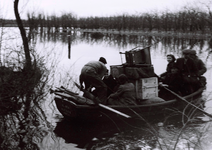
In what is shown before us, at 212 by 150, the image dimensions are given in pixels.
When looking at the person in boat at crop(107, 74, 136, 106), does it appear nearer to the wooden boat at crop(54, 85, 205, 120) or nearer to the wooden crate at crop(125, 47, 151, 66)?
the wooden boat at crop(54, 85, 205, 120)

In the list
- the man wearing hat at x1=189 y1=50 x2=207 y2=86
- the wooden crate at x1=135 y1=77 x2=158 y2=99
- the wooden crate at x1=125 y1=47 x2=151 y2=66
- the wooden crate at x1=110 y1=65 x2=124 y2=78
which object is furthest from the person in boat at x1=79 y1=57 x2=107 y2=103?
the man wearing hat at x1=189 y1=50 x2=207 y2=86

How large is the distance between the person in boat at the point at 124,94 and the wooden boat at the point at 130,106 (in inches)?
8.9

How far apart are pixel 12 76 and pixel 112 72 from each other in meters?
2.85

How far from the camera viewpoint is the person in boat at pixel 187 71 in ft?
36.4

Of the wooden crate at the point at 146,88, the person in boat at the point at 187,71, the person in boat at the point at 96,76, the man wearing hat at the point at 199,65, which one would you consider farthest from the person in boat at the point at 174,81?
the person in boat at the point at 96,76

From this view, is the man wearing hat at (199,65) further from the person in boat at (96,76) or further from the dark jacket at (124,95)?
the person in boat at (96,76)

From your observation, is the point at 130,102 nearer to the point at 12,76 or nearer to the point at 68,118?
the point at 68,118

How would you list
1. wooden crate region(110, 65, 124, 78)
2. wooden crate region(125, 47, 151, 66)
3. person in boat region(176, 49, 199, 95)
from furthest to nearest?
1. person in boat region(176, 49, 199, 95)
2. wooden crate region(125, 47, 151, 66)
3. wooden crate region(110, 65, 124, 78)

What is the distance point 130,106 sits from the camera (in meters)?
8.41

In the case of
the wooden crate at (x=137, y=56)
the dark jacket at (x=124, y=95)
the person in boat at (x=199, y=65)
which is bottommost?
the dark jacket at (x=124, y=95)

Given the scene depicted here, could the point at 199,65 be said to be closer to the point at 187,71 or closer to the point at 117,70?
the point at 187,71

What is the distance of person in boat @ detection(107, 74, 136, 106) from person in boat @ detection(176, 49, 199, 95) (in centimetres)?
297

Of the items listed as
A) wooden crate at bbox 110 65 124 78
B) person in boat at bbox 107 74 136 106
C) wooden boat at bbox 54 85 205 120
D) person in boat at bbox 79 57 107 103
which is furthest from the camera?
wooden crate at bbox 110 65 124 78

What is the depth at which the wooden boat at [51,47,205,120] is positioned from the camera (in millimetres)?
8102
